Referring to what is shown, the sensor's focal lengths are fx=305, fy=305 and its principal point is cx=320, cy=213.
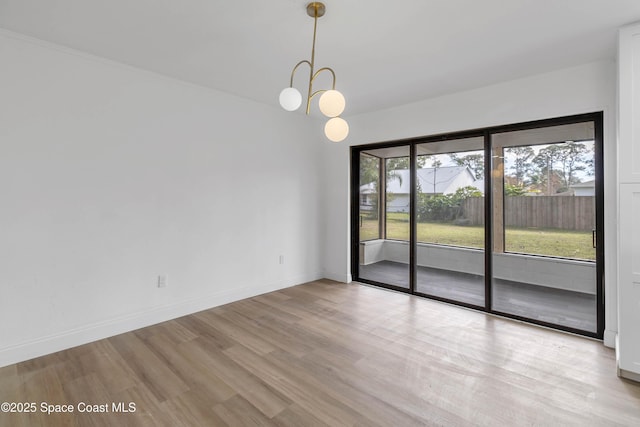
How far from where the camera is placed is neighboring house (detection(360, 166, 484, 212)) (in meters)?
3.93

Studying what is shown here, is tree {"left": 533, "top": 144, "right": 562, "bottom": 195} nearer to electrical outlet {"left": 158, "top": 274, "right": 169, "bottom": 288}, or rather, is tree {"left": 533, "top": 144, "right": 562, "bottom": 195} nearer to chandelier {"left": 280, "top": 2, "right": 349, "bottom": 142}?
chandelier {"left": 280, "top": 2, "right": 349, "bottom": 142}

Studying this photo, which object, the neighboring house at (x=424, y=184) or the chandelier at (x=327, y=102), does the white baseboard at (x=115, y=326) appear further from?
the chandelier at (x=327, y=102)

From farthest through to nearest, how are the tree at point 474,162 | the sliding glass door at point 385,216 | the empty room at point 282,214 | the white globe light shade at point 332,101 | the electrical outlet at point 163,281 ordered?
the sliding glass door at point 385,216 → the tree at point 474,162 → the electrical outlet at point 163,281 → the empty room at point 282,214 → the white globe light shade at point 332,101

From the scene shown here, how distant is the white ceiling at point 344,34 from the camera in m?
2.16

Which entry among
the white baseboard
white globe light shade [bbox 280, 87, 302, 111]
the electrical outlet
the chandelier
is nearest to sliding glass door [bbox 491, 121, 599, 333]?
the chandelier

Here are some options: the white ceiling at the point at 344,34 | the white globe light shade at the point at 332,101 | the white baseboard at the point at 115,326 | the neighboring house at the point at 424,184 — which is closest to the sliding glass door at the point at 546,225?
the neighboring house at the point at 424,184

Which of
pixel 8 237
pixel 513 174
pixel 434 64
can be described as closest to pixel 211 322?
pixel 8 237

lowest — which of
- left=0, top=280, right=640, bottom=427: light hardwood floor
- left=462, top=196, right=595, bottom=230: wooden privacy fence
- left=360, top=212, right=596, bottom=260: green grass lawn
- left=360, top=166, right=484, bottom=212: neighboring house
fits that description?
left=0, top=280, right=640, bottom=427: light hardwood floor

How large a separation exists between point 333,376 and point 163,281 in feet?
7.18

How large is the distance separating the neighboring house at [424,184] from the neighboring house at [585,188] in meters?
0.88

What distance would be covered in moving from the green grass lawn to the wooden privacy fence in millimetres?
72

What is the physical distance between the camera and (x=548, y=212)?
10.8 feet

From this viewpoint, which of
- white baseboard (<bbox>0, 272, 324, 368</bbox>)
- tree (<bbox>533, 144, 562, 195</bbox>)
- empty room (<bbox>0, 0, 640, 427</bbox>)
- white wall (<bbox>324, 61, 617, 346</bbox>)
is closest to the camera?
empty room (<bbox>0, 0, 640, 427</bbox>)

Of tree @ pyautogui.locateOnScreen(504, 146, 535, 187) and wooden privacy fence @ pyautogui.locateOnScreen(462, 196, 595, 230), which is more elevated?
tree @ pyautogui.locateOnScreen(504, 146, 535, 187)
